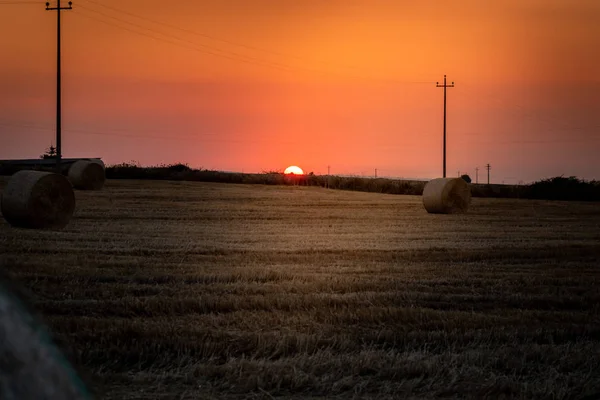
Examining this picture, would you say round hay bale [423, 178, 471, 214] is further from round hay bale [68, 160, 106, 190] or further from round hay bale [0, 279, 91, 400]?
round hay bale [0, 279, 91, 400]

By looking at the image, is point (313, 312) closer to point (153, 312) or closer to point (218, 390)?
point (153, 312)

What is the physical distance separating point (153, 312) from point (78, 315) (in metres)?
0.85

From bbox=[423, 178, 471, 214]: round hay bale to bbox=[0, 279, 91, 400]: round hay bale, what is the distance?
2976cm

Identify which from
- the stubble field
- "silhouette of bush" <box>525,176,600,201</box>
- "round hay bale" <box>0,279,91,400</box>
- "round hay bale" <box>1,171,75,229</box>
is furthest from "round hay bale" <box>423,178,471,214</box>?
"round hay bale" <box>0,279,91,400</box>

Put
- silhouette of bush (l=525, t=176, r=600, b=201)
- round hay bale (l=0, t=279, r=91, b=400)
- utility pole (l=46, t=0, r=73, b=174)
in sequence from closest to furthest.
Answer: round hay bale (l=0, t=279, r=91, b=400), utility pole (l=46, t=0, r=73, b=174), silhouette of bush (l=525, t=176, r=600, b=201)

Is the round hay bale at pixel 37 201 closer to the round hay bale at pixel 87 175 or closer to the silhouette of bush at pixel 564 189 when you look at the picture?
the round hay bale at pixel 87 175

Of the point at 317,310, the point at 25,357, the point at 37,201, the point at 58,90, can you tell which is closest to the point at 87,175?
the point at 58,90

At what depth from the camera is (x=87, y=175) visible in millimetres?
40875

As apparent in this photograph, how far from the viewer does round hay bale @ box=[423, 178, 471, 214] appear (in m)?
31.8

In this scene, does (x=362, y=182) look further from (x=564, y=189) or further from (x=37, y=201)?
(x=37, y=201)

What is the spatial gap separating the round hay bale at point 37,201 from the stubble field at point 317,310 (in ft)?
2.66

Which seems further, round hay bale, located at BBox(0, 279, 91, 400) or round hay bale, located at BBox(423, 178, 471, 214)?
round hay bale, located at BBox(423, 178, 471, 214)

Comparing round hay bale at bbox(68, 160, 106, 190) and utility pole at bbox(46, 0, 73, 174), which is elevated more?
utility pole at bbox(46, 0, 73, 174)

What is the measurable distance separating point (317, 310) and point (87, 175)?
1322 inches
